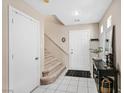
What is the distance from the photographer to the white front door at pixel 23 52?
6.71ft

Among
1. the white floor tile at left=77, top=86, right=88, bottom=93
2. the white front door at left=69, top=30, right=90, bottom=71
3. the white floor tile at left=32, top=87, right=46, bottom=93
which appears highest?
the white front door at left=69, top=30, right=90, bottom=71

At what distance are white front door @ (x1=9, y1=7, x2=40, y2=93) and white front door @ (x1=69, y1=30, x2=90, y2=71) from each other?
2.57 m

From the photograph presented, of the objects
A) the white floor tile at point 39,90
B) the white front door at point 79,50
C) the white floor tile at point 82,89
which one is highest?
the white front door at point 79,50

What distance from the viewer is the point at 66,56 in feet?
18.0

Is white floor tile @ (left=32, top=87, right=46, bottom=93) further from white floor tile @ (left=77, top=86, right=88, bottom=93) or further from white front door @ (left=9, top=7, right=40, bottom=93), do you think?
white floor tile @ (left=77, top=86, right=88, bottom=93)

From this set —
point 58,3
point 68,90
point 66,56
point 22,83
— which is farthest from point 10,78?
point 66,56

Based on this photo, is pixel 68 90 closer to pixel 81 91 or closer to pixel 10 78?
pixel 81 91

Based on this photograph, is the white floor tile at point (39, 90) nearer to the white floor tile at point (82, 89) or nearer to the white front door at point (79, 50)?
the white floor tile at point (82, 89)

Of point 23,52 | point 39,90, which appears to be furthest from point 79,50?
point 23,52

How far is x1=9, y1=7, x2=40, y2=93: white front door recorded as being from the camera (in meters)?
2.04

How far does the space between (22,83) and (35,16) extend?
1.99m

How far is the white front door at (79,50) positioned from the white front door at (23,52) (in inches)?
101

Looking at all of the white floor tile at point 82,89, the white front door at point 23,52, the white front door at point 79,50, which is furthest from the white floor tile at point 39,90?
the white front door at point 79,50

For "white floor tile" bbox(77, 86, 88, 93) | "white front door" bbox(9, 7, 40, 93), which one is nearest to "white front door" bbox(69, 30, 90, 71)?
"white floor tile" bbox(77, 86, 88, 93)
